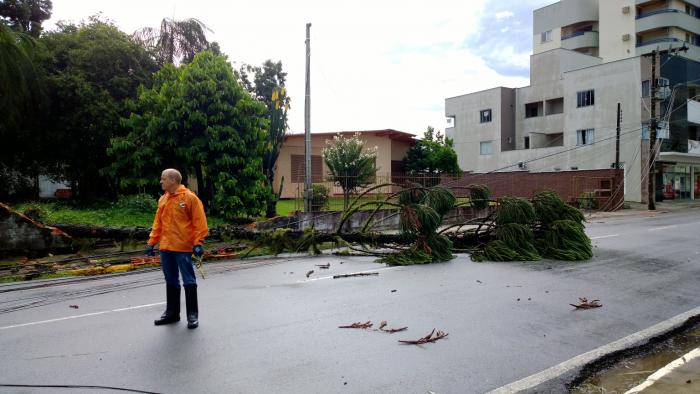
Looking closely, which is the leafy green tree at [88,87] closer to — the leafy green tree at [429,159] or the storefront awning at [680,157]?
the leafy green tree at [429,159]

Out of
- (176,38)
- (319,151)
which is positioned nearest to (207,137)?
(176,38)

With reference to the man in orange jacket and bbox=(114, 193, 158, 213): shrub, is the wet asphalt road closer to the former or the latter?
the man in orange jacket

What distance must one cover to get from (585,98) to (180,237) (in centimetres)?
4291

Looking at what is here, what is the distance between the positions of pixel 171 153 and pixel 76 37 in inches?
304

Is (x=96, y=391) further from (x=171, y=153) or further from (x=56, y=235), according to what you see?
(x=171, y=153)

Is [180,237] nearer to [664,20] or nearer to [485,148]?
[485,148]

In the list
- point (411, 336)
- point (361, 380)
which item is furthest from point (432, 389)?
point (411, 336)

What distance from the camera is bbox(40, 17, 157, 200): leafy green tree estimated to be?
19.4 m

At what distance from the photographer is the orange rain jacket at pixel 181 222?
5613 mm

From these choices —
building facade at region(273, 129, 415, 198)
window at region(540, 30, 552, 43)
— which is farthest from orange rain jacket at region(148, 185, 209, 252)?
window at region(540, 30, 552, 43)

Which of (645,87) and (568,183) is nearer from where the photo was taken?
(568,183)

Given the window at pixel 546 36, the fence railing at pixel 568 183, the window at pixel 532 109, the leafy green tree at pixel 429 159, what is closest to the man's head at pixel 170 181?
the fence railing at pixel 568 183

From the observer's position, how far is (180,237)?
5613 millimetres

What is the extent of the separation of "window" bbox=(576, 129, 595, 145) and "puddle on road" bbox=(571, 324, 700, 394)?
39.4 metres
